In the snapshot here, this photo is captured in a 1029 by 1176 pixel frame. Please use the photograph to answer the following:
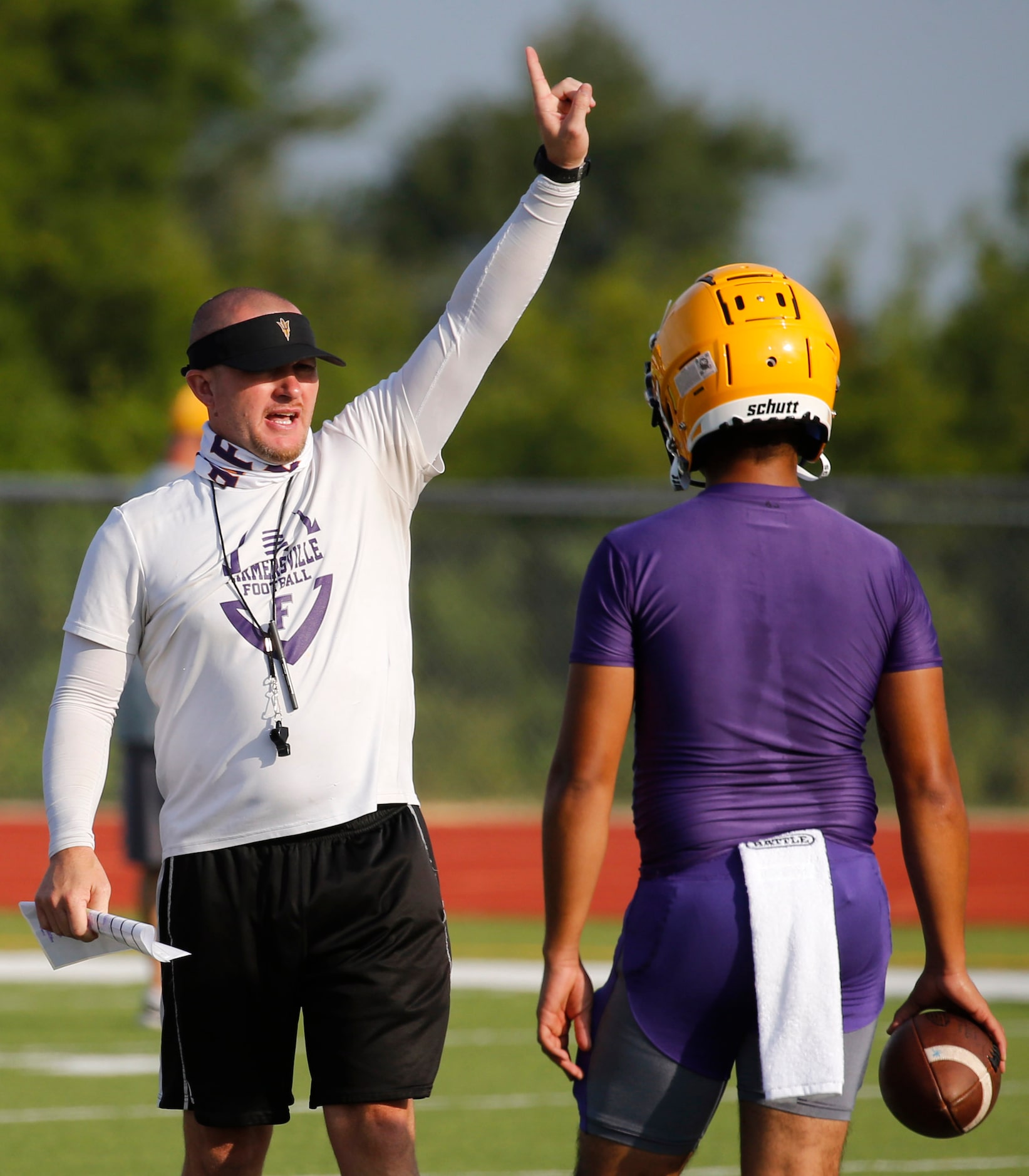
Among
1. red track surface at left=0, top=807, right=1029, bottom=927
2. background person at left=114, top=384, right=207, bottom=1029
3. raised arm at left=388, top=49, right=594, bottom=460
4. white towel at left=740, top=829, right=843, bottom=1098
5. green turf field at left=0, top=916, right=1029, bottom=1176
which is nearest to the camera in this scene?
white towel at left=740, top=829, right=843, bottom=1098

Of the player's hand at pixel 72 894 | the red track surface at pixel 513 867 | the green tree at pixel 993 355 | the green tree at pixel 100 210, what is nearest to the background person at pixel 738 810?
the player's hand at pixel 72 894

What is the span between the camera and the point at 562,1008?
116 inches

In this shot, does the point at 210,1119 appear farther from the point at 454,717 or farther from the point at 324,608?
the point at 454,717

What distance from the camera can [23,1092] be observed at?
6.61m

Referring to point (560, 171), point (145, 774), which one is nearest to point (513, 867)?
point (145, 774)

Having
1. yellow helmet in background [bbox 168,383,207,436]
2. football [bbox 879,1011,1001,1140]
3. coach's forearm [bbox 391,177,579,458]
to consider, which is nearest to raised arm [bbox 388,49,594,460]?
coach's forearm [bbox 391,177,579,458]

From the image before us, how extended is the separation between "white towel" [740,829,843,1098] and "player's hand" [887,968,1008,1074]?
0.78 ft

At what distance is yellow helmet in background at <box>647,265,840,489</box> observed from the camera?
305 centimetres

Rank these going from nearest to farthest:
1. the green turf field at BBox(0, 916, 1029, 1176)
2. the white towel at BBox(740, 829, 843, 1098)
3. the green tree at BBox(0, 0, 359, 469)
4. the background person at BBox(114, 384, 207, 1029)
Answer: the white towel at BBox(740, 829, 843, 1098)
the green turf field at BBox(0, 916, 1029, 1176)
the background person at BBox(114, 384, 207, 1029)
the green tree at BBox(0, 0, 359, 469)

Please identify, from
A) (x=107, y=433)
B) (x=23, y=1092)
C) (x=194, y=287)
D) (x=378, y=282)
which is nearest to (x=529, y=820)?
(x=23, y=1092)

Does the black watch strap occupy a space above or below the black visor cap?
above

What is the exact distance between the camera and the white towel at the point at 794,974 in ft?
9.40

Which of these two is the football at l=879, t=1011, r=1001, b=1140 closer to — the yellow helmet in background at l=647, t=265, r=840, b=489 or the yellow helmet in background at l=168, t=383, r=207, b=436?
the yellow helmet in background at l=647, t=265, r=840, b=489

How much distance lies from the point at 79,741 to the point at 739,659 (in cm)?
149
